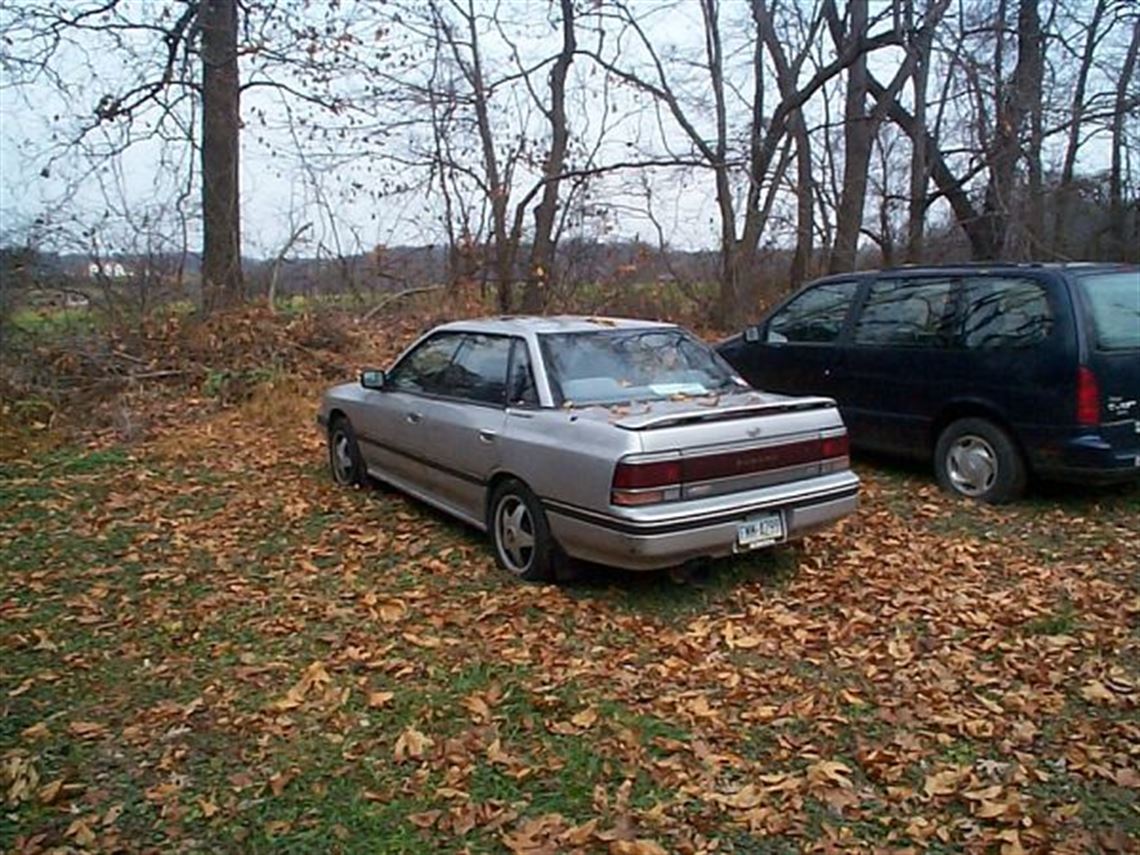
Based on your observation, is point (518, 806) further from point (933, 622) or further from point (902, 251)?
point (902, 251)

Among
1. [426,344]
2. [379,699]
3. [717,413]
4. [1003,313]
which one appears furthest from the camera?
[426,344]

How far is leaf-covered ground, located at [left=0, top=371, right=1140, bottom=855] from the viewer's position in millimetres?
3326

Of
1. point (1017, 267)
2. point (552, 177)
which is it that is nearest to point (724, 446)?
point (1017, 267)

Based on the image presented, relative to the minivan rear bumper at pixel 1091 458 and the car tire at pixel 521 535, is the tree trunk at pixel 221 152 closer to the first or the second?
the car tire at pixel 521 535

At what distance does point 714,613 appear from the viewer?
5137 mm

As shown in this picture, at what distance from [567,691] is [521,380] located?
83.2 inches

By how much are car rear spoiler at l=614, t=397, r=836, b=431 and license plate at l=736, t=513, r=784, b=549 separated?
22.2 inches

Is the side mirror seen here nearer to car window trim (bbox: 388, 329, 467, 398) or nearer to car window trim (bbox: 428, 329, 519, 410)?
car window trim (bbox: 388, 329, 467, 398)

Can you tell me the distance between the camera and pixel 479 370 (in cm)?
624

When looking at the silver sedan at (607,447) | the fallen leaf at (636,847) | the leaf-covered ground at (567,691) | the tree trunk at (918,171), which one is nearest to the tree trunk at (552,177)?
the tree trunk at (918,171)

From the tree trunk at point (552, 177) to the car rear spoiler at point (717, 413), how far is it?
1056 centimetres

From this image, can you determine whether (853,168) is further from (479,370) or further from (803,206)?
(479,370)

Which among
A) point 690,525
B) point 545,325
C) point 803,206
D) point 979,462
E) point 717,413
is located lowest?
point 690,525

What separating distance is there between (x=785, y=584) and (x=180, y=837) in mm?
3468
